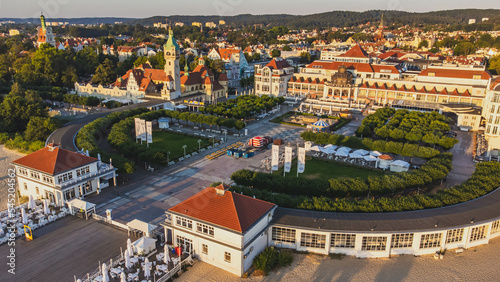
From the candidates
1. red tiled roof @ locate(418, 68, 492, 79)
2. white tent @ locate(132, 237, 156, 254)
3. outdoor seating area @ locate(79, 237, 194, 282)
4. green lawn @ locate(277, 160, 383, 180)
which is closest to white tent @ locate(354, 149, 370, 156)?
green lawn @ locate(277, 160, 383, 180)

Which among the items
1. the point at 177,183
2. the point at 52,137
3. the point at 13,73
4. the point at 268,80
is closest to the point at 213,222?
the point at 177,183

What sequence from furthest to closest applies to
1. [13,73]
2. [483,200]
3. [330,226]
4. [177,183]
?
[13,73] < [177,183] < [483,200] < [330,226]

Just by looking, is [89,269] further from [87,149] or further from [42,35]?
[42,35]

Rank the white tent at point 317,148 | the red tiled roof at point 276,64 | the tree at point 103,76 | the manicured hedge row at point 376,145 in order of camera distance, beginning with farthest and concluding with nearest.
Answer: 1. the tree at point 103,76
2. the red tiled roof at point 276,64
3. the white tent at point 317,148
4. the manicured hedge row at point 376,145

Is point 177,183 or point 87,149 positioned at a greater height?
point 87,149

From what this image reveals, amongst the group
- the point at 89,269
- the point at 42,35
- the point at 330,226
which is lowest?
the point at 89,269

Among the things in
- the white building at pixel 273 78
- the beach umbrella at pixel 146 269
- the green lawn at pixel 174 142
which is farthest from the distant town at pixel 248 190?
the white building at pixel 273 78

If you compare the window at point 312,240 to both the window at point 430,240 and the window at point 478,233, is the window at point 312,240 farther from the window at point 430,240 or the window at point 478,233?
the window at point 478,233

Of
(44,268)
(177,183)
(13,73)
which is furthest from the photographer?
(13,73)
